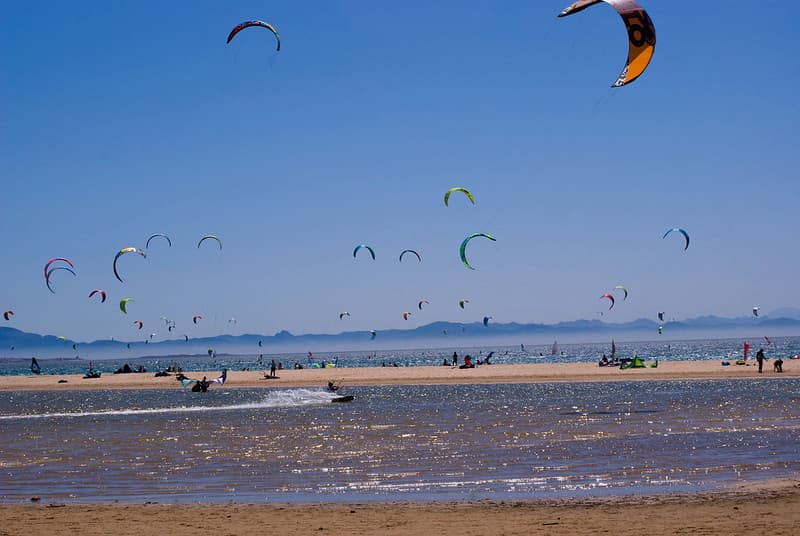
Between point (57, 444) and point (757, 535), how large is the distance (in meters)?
16.5

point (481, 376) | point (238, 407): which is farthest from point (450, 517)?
point (481, 376)

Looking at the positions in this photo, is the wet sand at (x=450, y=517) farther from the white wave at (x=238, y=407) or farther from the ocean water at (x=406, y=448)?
the white wave at (x=238, y=407)

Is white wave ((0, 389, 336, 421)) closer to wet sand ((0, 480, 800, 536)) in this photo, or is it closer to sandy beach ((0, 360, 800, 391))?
sandy beach ((0, 360, 800, 391))

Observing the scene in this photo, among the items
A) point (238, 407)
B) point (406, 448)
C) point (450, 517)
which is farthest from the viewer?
point (238, 407)

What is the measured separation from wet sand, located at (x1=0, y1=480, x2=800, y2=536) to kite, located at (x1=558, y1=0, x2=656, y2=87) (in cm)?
575

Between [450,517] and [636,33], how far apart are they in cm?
709

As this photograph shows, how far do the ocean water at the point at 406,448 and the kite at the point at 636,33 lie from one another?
581 centimetres

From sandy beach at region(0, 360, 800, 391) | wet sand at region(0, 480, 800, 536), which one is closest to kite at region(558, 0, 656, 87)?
wet sand at region(0, 480, 800, 536)

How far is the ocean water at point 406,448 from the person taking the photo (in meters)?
13.0

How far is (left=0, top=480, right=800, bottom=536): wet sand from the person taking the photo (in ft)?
30.8

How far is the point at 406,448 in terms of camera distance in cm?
1766

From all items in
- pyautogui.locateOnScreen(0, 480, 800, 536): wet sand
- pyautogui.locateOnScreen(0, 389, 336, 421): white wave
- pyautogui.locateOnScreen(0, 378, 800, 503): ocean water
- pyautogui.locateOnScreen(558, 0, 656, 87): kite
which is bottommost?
pyautogui.locateOnScreen(0, 389, 336, 421): white wave

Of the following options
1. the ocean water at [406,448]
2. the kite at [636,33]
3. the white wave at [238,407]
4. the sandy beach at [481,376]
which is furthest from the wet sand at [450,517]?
the sandy beach at [481,376]

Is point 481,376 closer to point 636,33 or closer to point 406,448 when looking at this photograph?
point 406,448
